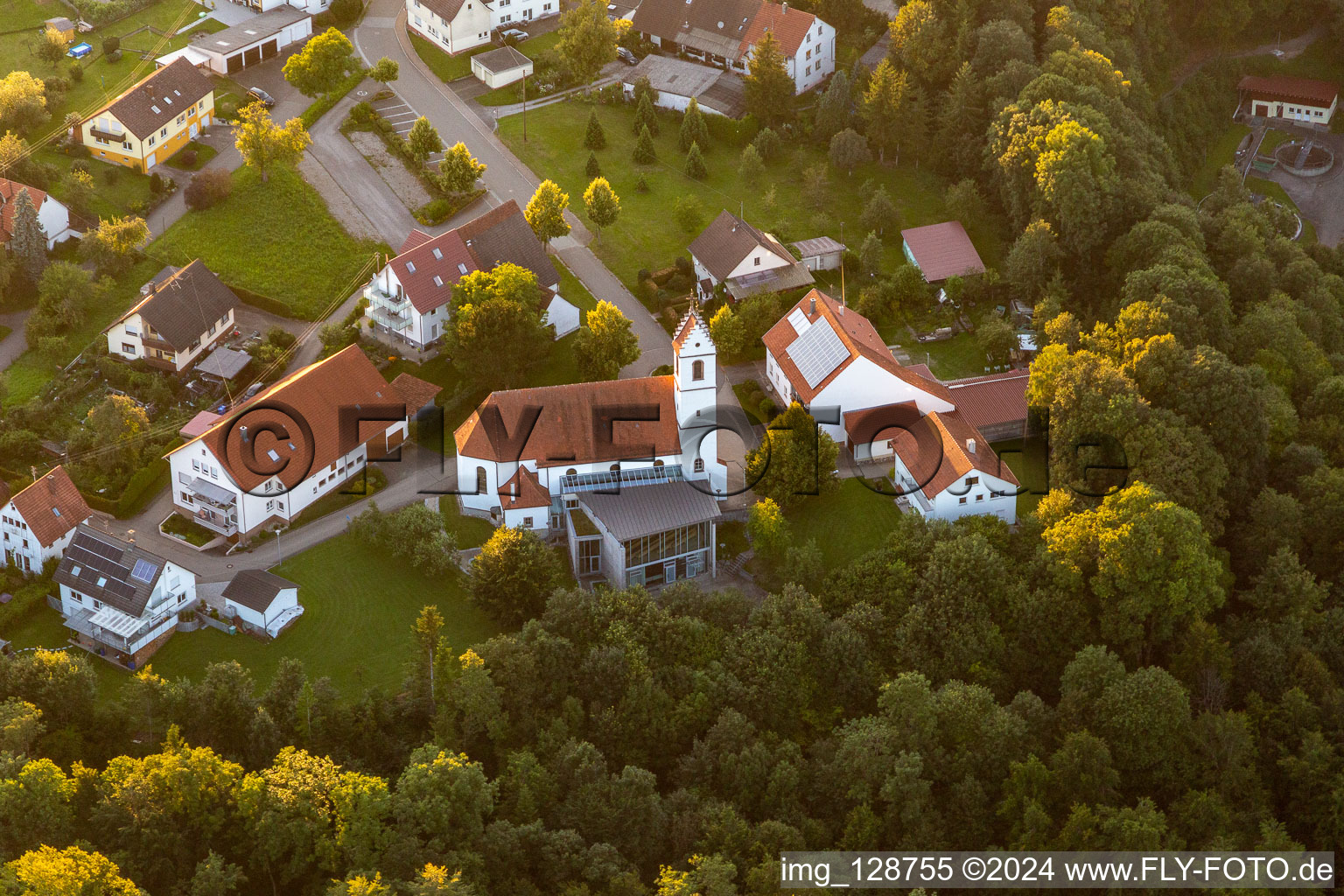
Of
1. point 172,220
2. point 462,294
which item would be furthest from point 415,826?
point 172,220

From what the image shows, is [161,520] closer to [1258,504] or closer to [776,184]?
[776,184]

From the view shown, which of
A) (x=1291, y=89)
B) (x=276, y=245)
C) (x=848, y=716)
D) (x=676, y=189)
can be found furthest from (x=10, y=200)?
(x=1291, y=89)

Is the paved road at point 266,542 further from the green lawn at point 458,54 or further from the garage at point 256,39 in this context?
the garage at point 256,39

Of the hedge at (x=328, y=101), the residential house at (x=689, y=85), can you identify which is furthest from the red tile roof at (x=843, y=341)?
the hedge at (x=328, y=101)

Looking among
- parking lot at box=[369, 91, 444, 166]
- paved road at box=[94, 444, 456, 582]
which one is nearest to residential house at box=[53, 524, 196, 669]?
paved road at box=[94, 444, 456, 582]

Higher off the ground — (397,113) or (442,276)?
(442,276)

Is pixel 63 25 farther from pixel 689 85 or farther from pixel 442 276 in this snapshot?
pixel 689 85
